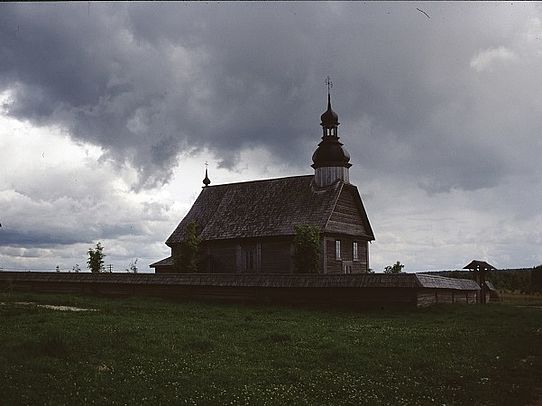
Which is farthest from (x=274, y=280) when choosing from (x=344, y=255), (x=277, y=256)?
(x=344, y=255)

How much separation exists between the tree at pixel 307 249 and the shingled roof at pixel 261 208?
235 cm

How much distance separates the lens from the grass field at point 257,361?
12125mm

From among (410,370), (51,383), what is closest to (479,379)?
(410,370)

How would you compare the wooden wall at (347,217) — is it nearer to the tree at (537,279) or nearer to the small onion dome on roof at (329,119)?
the small onion dome on roof at (329,119)

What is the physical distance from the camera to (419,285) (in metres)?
30.0

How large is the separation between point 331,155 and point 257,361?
32421mm

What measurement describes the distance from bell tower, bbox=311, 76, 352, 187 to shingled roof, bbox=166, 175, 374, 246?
893mm

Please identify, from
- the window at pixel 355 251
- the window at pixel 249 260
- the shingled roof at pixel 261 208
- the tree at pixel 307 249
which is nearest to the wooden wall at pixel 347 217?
the shingled roof at pixel 261 208

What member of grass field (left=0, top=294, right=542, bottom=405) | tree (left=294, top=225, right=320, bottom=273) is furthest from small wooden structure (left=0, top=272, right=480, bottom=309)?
grass field (left=0, top=294, right=542, bottom=405)

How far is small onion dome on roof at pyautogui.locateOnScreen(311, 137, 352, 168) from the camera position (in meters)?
46.2

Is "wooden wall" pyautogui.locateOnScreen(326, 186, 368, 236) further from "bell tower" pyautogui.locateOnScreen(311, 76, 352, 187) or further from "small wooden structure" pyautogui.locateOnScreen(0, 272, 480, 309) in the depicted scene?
"small wooden structure" pyautogui.locateOnScreen(0, 272, 480, 309)

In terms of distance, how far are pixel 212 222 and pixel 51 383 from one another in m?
37.8

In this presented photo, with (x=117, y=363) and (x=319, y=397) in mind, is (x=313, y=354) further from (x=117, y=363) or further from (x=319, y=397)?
(x=117, y=363)

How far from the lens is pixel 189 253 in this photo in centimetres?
4625
